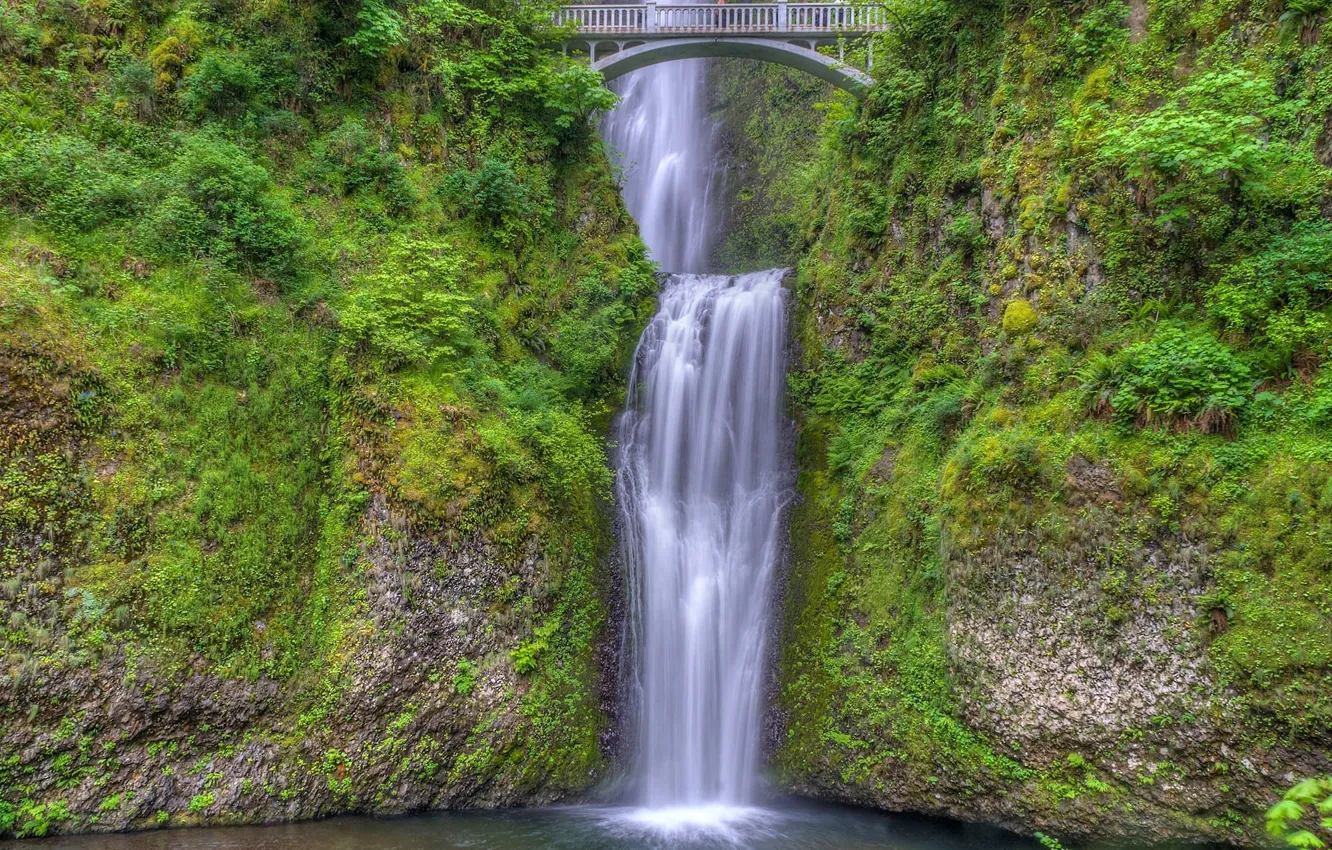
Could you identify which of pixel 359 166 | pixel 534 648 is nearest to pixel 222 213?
pixel 359 166

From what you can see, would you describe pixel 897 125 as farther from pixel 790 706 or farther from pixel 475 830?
pixel 475 830

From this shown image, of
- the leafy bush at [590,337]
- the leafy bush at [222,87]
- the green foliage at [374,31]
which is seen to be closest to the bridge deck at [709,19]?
the green foliage at [374,31]

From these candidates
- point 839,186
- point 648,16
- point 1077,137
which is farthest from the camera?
point 648,16

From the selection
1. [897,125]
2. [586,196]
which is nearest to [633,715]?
[586,196]

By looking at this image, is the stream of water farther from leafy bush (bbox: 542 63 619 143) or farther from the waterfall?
leafy bush (bbox: 542 63 619 143)

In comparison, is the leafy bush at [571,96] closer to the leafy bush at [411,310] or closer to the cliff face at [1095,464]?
the leafy bush at [411,310]

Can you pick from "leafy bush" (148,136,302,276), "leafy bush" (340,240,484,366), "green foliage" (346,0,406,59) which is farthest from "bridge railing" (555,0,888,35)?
"leafy bush" (148,136,302,276)
